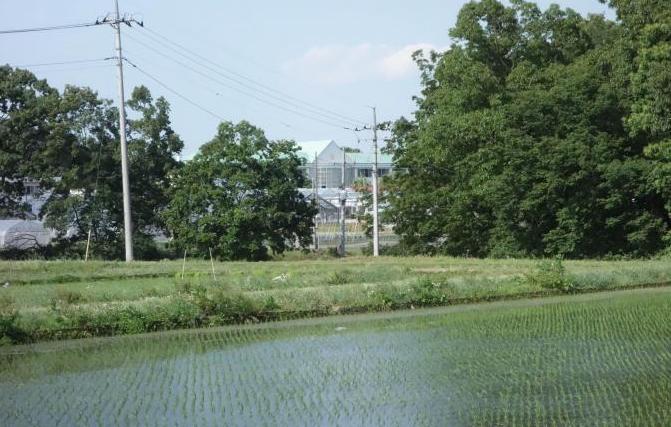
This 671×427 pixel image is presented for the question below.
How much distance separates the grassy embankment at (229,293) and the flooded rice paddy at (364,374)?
682mm

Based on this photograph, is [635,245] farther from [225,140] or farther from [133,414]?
[133,414]

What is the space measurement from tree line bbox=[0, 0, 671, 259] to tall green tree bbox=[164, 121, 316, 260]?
0.07 metres

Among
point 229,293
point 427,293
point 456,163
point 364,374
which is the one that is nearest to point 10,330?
point 229,293

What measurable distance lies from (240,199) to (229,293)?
20.6 metres

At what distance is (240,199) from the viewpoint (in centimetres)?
3628

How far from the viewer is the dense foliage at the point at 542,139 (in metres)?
29.4

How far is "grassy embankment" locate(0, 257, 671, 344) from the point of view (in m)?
13.8

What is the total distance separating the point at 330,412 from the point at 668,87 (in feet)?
73.8

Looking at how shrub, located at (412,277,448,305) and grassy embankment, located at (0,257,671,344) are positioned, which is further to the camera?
shrub, located at (412,277,448,305)

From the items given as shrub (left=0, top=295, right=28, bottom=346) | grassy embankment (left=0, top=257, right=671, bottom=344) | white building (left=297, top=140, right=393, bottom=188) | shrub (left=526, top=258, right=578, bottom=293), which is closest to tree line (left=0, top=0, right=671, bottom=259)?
grassy embankment (left=0, top=257, right=671, bottom=344)

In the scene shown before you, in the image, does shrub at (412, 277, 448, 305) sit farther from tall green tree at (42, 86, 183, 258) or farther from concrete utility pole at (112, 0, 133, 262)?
tall green tree at (42, 86, 183, 258)

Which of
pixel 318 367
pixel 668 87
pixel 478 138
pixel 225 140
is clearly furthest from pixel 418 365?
pixel 225 140

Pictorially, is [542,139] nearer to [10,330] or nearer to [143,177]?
[143,177]

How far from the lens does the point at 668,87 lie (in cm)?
2650
